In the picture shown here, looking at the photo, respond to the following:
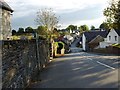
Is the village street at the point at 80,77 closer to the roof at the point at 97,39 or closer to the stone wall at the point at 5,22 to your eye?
the stone wall at the point at 5,22

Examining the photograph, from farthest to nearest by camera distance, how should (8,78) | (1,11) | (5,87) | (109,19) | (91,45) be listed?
(91,45), (109,19), (1,11), (8,78), (5,87)

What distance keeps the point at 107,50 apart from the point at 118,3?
10955 millimetres

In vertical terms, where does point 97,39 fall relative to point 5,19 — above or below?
below

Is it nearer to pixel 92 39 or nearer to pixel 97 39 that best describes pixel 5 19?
pixel 97 39

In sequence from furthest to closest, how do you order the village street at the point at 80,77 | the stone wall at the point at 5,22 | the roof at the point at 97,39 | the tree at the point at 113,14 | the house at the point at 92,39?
the roof at the point at 97,39
the house at the point at 92,39
the tree at the point at 113,14
the stone wall at the point at 5,22
the village street at the point at 80,77

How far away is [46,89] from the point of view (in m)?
11.7

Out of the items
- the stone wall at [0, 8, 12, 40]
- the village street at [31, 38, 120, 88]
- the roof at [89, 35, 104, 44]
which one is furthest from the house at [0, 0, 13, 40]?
the roof at [89, 35, 104, 44]

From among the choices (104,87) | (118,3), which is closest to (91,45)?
(118,3)

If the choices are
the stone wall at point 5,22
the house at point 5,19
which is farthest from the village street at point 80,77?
the house at point 5,19

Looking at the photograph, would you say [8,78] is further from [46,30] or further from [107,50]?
[107,50]

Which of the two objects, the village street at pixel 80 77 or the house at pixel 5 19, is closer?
the village street at pixel 80 77

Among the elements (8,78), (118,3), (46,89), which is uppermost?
(118,3)

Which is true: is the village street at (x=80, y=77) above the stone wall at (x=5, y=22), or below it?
below

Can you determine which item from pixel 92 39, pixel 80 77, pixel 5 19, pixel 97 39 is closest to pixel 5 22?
pixel 5 19
